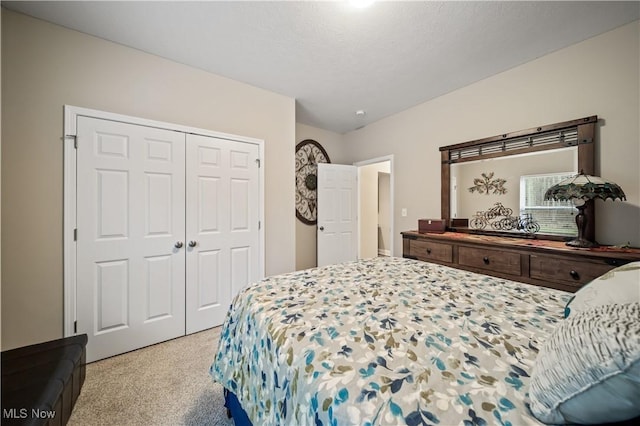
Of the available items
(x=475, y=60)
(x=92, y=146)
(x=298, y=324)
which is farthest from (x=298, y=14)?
(x=298, y=324)

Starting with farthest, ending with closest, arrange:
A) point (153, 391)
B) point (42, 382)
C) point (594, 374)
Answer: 1. point (153, 391)
2. point (42, 382)
3. point (594, 374)

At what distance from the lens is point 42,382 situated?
4.00ft

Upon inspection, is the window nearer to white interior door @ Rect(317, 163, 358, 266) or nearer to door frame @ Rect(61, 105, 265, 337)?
white interior door @ Rect(317, 163, 358, 266)

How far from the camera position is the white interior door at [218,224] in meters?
2.45

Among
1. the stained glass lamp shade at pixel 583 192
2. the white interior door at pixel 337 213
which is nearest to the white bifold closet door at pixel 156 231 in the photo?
the white interior door at pixel 337 213

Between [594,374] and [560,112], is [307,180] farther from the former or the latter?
[594,374]

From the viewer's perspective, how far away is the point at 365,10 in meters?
1.75

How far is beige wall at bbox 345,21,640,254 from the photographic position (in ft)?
6.12

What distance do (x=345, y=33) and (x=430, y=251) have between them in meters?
2.26

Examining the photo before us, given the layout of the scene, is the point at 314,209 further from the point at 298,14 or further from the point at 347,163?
the point at 298,14

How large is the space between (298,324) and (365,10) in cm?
211

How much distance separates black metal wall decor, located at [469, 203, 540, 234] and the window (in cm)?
5

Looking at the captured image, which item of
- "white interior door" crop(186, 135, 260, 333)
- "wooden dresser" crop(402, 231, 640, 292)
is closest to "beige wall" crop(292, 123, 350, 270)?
"white interior door" crop(186, 135, 260, 333)

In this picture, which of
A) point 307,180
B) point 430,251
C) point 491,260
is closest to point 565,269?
point 491,260
